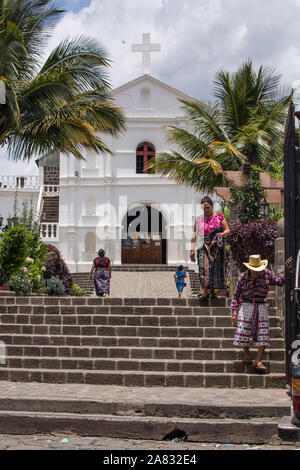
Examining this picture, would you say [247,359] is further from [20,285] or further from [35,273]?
[35,273]

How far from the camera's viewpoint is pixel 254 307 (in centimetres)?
801

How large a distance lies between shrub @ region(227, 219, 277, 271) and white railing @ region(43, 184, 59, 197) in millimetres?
21398

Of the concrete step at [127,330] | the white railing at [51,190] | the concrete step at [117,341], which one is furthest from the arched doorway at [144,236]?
the concrete step at [117,341]

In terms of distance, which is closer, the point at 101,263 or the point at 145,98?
the point at 101,263

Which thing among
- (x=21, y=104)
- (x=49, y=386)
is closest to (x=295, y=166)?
(x=49, y=386)

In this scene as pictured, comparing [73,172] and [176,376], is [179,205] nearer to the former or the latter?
[73,172]

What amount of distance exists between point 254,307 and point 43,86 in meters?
7.22

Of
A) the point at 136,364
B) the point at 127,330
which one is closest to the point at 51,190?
the point at 127,330

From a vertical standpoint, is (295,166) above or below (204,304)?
above

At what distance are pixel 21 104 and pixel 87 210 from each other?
19980 millimetres

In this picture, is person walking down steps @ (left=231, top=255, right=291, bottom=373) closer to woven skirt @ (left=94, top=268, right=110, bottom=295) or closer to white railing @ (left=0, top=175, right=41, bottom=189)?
woven skirt @ (left=94, top=268, right=110, bottom=295)

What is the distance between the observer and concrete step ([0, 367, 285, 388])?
8023 mm

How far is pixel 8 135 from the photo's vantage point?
13570 millimetres
